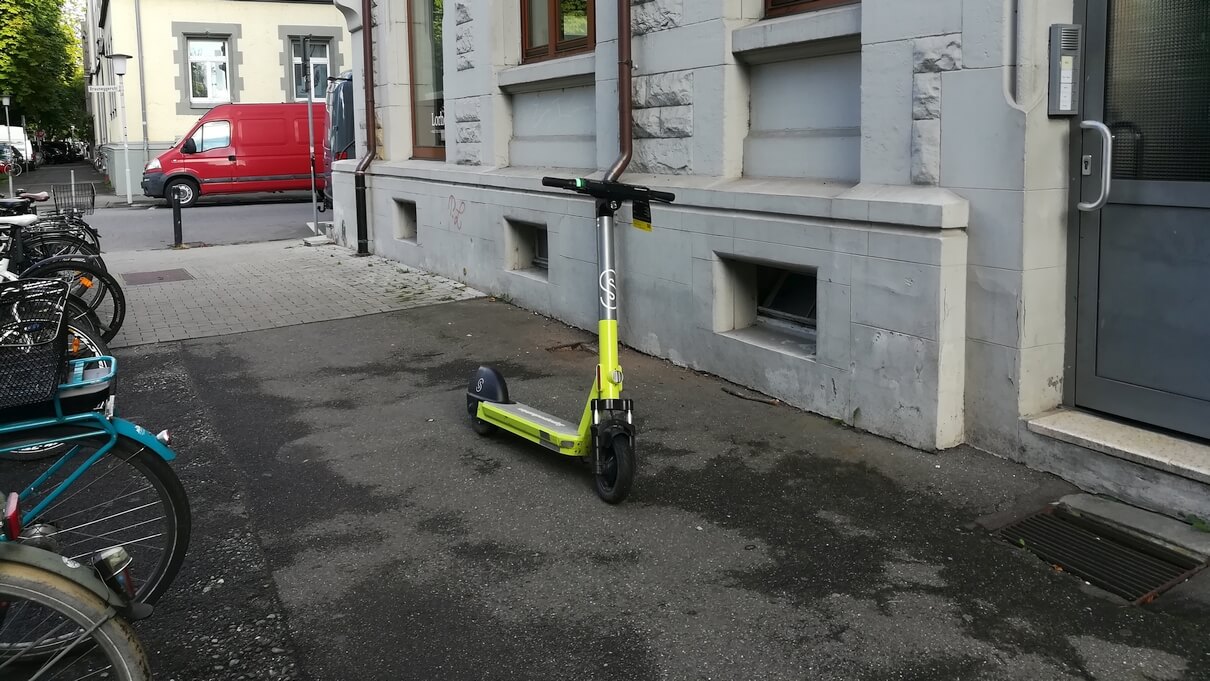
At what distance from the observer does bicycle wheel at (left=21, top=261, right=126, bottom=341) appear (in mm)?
7863

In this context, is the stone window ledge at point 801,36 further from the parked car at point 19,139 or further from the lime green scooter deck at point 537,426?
the parked car at point 19,139

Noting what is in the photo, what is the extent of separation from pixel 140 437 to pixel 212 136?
25312 millimetres

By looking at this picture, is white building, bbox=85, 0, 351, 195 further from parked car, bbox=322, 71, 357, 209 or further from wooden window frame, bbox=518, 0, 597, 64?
wooden window frame, bbox=518, 0, 597, 64

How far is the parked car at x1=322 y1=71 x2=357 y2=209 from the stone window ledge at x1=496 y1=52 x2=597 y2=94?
725 cm

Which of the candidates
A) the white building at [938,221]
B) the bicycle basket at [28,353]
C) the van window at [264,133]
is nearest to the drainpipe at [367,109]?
the white building at [938,221]

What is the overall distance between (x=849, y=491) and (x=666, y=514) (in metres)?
0.91

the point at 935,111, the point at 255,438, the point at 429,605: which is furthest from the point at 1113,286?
the point at 255,438

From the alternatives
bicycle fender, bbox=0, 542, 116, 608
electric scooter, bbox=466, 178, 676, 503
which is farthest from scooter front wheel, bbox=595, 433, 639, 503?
bicycle fender, bbox=0, 542, 116, 608

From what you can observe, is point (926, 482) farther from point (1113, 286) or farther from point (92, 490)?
point (92, 490)

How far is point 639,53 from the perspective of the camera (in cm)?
799

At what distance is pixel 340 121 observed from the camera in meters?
17.4

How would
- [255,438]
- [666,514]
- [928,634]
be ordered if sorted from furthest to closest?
[255,438] < [666,514] < [928,634]

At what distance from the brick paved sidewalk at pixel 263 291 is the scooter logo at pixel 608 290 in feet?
17.7

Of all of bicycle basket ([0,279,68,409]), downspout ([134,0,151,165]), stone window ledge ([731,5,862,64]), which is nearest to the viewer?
bicycle basket ([0,279,68,409])
